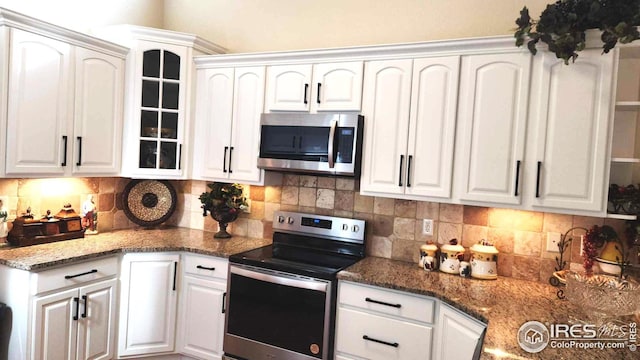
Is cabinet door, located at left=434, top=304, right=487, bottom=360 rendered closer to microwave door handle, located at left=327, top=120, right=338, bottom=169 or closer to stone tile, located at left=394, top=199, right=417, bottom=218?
stone tile, located at left=394, top=199, right=417, bottom=218

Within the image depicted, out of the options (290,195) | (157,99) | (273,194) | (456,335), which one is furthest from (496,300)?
(157,99)

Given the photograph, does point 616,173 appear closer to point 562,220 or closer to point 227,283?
point 562,220

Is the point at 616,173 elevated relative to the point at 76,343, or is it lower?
elevated

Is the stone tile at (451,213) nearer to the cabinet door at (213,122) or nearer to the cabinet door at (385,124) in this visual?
the cabinet door at (385,124)

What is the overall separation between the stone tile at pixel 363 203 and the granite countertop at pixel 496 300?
1.20ft

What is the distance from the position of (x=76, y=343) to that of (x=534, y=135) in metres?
2.92

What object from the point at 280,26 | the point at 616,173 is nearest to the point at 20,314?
the point at 280,26

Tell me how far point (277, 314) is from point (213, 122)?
4.89 ft

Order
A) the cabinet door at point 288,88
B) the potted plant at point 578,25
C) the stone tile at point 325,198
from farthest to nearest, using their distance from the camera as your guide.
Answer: the stone tile at point 325,198 < the cabinet door at point 288,88 < the potted plant at point 578,25

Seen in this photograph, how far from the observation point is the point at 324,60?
275cm

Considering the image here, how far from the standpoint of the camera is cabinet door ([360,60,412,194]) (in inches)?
99.7

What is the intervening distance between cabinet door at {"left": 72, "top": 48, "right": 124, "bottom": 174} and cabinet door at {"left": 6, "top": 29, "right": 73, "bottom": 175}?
0.25ft

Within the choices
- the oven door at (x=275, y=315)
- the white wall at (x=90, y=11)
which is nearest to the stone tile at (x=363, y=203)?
the oven door at (x=275, y=315)

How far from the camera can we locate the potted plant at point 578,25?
1896 mm
